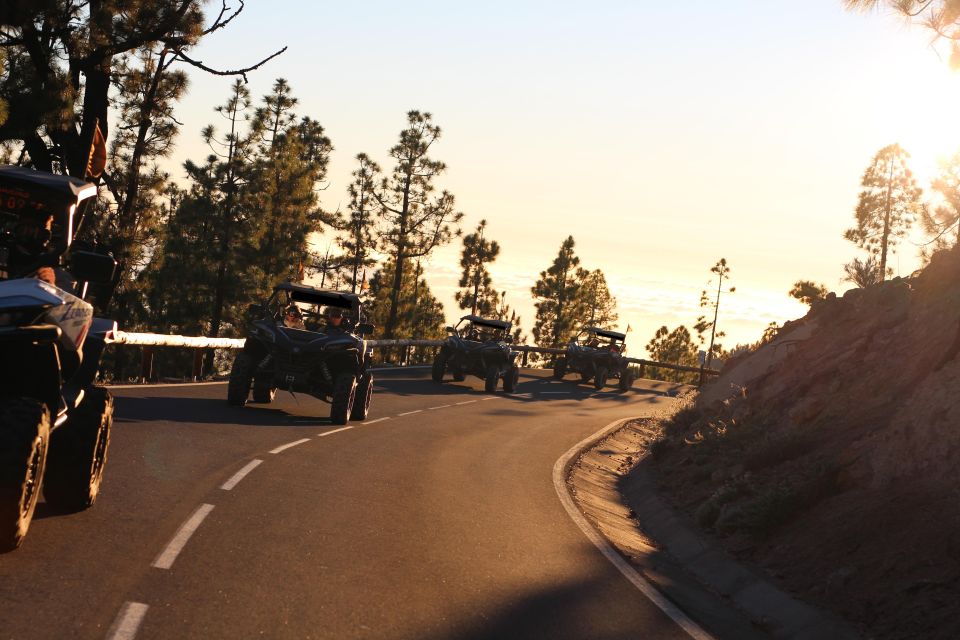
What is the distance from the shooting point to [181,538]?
8.80 m

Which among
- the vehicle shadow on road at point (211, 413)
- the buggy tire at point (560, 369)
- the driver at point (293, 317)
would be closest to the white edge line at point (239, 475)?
the vehicle shadow on road at point (211, 413)

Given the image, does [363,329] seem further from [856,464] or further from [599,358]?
[599,358]

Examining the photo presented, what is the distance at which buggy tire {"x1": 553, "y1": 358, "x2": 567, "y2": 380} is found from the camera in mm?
45125

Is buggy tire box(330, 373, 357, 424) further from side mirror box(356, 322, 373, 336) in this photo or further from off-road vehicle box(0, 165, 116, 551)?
off-road vehicle box(0, 165, 116, 551)

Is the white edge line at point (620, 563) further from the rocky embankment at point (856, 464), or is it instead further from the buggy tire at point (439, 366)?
the buggy tire at point (439, 366)

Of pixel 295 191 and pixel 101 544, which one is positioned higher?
pixel 295 191

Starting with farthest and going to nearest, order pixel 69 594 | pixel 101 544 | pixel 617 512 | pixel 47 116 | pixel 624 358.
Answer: pixel 624 358, pixel 47 116, pixel 617 512, pixel 101 544, pixel 69 594

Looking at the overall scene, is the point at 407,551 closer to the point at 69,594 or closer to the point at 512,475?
the point at 69,594

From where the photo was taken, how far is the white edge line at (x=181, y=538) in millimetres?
7961

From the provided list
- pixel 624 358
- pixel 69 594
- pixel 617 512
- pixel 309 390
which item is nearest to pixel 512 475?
pixel 617 512

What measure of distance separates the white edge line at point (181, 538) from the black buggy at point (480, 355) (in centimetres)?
2439

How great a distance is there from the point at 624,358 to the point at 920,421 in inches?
1302

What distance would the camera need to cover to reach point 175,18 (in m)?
23.0

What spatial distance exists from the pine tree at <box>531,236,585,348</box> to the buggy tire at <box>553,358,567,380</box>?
54.5 meters
